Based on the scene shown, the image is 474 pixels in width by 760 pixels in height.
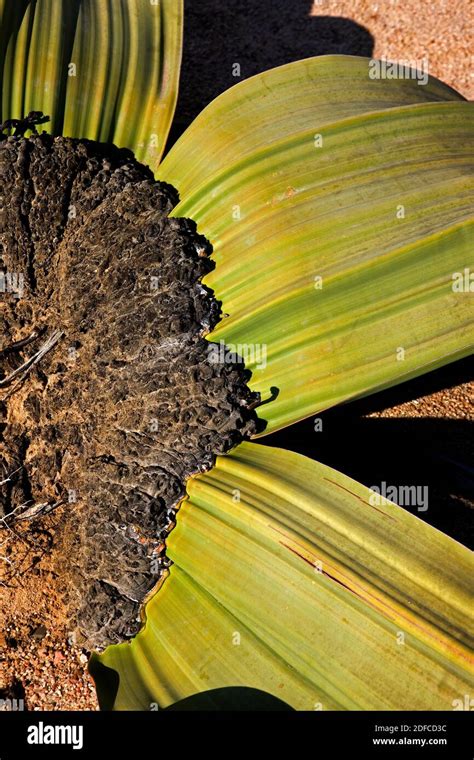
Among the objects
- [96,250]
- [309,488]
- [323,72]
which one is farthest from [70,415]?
[323,72]

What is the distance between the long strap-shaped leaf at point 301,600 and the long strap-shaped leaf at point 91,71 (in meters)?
0.88

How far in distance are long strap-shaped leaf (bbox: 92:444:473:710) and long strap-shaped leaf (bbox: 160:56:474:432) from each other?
19 centimetres

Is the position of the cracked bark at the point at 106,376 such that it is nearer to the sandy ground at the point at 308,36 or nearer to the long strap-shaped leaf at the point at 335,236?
the long strap-shaped leaf at the point at 335,236

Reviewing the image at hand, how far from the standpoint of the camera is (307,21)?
251 cm

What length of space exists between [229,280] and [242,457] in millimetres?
371

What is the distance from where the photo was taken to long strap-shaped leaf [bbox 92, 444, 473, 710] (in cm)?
122

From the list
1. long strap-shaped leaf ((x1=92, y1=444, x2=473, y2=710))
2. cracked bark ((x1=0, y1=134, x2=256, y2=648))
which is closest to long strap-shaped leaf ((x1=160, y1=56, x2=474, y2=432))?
cracked bark ((x1=0, y1=134, x2=256, y2=648))

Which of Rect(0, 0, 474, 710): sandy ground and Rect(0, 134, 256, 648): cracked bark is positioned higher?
Rect(0, 0, 474, 710): sandy ground

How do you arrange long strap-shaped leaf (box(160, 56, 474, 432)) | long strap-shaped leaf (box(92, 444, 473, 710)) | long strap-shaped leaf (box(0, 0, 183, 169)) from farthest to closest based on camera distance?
1. long strap-shaped leaf (box(0, 0, 183, 169))
2. long strap-shaped leaf (box(160, 56, 474, 432))
3. long strap-shaped leaf (box(92, 444, 473, 710))

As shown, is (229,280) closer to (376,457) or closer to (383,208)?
(383,208)

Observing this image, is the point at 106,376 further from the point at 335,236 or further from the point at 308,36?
the point at 308,36

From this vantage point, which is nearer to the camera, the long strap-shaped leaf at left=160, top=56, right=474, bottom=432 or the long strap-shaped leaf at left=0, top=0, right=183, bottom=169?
the long strap-shaped leaf at left=160, top=56, right=474, bottom=432

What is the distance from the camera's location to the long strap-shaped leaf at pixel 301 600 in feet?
3.99

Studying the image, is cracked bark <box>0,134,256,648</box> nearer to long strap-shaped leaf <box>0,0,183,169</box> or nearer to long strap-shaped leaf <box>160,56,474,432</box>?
long strap-shaped leaf <box>160,56,474,432</box>
